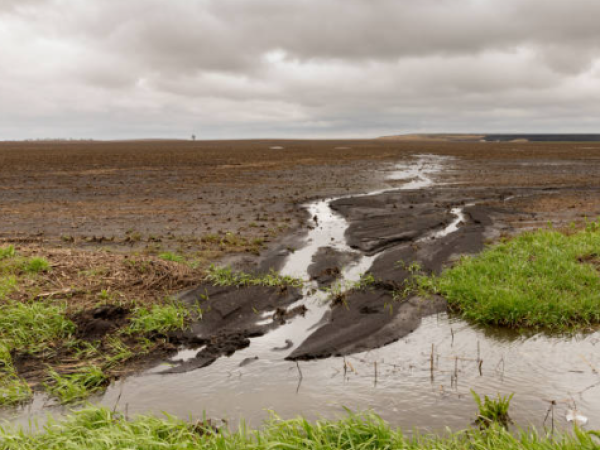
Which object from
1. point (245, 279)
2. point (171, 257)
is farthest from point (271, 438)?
point (171, 257)

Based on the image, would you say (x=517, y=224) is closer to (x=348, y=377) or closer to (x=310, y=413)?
(x=348, y=377)

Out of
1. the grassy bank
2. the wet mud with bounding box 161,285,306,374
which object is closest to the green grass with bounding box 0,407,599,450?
the grassy bank

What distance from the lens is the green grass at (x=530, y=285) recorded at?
24.7 feet

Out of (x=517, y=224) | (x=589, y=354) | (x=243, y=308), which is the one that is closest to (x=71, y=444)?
(x=243, y=308)

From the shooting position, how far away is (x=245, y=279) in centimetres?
943

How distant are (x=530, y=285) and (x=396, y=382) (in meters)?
4.18

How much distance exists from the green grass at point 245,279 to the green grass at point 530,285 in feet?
9.38

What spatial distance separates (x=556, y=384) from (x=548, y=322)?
2053 mm

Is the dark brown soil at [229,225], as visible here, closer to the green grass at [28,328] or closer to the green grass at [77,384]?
the green grass at [28,328]

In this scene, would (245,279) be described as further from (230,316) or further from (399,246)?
(399,246)

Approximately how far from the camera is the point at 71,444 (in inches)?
158

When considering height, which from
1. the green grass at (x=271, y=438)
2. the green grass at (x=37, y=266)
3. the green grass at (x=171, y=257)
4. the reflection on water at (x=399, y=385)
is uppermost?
the green grass at (x=37, y=266)

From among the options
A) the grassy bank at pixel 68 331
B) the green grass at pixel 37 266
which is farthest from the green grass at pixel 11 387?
the green grass at pixel 37 266

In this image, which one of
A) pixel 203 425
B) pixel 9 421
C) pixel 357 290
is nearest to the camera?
pixel 203 425
